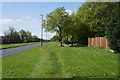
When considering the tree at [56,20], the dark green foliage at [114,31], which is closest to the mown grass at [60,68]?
the dark green foliage at [114,31]

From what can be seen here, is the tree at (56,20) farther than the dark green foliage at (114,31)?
Yes

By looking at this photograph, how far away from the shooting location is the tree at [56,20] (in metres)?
38.6

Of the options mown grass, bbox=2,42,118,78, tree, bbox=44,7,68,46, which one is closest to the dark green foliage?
mown grass, bbox=2,42,118,78

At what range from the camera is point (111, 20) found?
1653cm

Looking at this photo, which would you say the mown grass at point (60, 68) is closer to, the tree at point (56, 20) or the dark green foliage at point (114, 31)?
the dark green foliage at point (114, 31)

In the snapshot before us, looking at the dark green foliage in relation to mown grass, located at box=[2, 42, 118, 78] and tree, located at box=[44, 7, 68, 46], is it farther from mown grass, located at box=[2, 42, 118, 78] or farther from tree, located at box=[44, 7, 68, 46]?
tree, located at box=[44, 7, 68, 46]

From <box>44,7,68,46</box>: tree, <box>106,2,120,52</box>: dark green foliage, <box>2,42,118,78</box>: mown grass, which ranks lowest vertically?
<box>2,42,118,78</box>: mown grass

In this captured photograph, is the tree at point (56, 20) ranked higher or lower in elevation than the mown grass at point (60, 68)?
higher

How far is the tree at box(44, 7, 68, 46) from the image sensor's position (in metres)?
38.6

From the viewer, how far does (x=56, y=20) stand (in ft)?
127

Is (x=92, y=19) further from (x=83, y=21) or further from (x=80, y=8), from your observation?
(x=80, y=8)

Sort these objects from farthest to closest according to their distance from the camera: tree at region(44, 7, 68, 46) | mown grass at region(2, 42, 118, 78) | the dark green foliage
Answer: tree at region(44, 7, 68, 46) < the dark green foliage < mown grass at region(2, 42, 118, 78)

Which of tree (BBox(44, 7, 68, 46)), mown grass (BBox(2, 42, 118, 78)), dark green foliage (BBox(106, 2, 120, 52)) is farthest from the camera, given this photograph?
tree (BBox(44, 7, 68, 46))

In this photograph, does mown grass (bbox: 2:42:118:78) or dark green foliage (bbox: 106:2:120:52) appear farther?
dark green foliage (bbox: 106:2:120:52)
